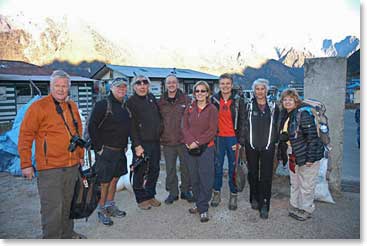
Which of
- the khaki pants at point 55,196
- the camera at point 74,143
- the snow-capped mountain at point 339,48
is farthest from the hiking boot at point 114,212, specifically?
the snow-capped mountain at point 339,48

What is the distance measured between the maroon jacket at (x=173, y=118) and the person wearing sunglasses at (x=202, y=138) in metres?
0.26

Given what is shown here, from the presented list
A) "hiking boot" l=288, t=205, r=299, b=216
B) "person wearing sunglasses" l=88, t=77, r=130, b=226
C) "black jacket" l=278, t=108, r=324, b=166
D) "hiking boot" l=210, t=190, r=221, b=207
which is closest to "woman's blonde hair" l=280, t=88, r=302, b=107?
"black jacket" l=278, t=108, r=324, b=166

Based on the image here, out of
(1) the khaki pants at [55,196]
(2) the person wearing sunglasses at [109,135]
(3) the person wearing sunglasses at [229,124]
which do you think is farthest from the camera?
(3) the person wearing sunglasses at [229,124]

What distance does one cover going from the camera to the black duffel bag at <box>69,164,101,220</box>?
2.87 m

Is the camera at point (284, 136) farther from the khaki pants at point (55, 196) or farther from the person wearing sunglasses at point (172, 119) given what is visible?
the khaki pants at point (55, 196)

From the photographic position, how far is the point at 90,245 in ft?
9.85

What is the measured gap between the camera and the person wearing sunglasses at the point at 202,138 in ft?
11.0

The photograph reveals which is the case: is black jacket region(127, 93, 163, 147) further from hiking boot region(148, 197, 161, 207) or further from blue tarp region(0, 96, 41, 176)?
blue tarp region(0, 96, 41, 176)

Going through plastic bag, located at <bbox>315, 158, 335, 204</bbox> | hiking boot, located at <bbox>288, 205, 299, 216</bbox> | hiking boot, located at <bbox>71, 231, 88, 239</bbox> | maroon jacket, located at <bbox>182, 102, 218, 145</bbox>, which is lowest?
hiking boot, located at <bbox>71, 231, 88, 239</bbox>

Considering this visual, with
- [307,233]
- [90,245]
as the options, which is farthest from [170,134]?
[307,233]

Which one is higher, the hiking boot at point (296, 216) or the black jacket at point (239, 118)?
the black jacket at point (239, 118)

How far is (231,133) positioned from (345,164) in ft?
11.2

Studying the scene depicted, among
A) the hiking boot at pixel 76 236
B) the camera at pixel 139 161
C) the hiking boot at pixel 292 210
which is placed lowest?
the hiking boot at pixel 76 236

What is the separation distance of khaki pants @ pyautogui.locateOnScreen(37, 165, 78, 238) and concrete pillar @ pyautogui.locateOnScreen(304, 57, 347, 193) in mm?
3632
